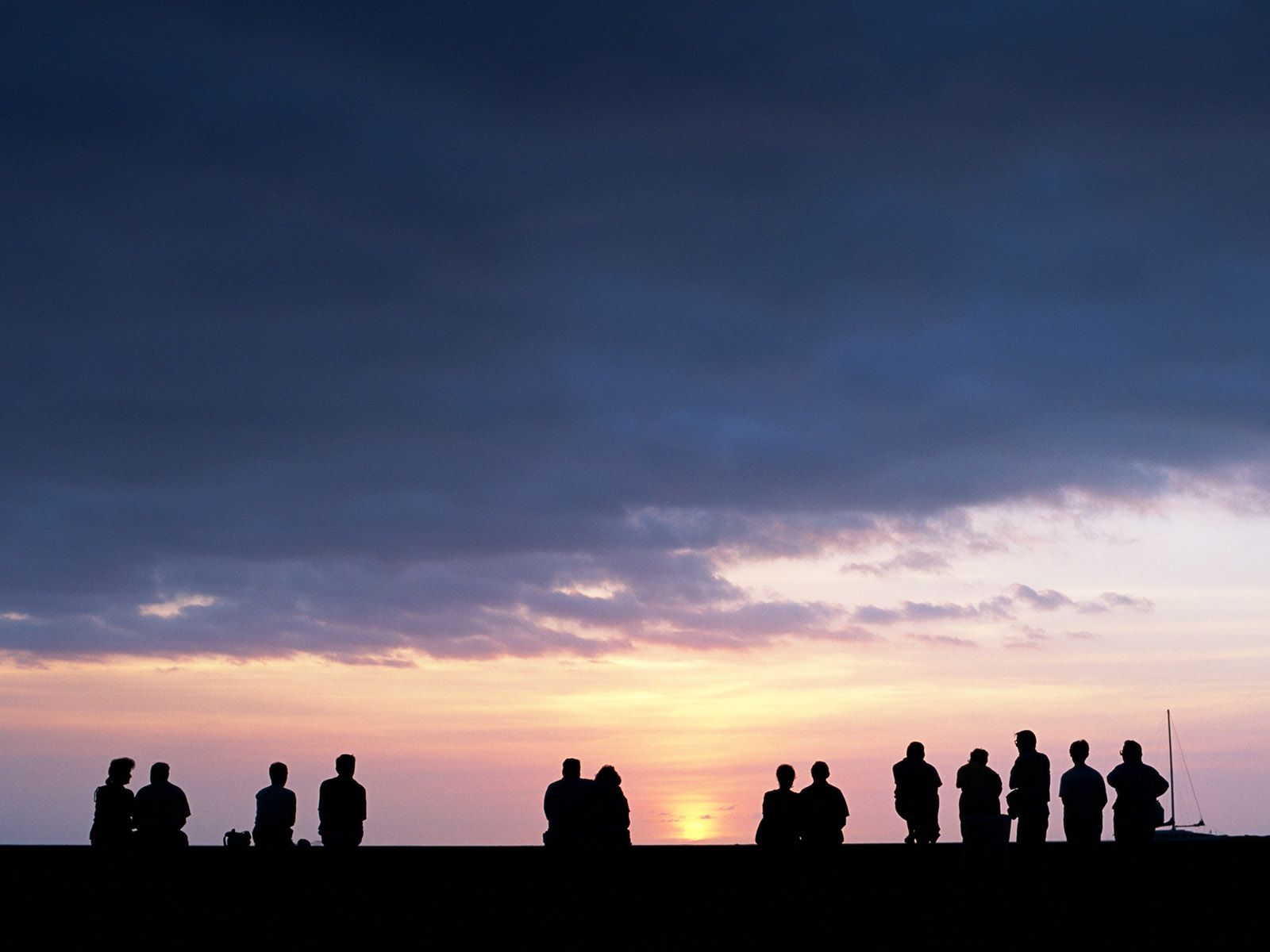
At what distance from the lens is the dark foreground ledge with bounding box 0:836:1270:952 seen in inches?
512

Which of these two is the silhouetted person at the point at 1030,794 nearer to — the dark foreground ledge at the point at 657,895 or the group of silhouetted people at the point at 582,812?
the dark foreground ledge at the point at 657,895

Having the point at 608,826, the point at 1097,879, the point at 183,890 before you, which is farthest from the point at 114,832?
the point at 1097,879

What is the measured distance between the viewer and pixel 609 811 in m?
19.5

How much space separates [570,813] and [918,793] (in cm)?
502

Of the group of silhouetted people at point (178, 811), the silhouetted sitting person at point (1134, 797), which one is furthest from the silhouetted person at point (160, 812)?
the silhouetted sitting person at point (1134, 797)

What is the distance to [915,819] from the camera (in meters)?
21.3

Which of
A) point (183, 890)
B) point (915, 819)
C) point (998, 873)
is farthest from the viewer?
point (915, 819)

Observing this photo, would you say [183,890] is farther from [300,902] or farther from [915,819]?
[915,819]

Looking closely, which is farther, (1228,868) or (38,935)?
(1228,868)

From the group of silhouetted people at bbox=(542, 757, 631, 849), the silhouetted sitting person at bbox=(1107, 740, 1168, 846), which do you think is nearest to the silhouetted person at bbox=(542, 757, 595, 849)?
the group of silhouetted people at bbox=(542, 757, 631, 849)

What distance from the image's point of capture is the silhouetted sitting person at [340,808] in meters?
19.0

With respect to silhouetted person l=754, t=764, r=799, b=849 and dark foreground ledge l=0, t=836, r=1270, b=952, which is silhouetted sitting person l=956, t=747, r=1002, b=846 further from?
silhouetted person l=754, t=764, r=799, b=849

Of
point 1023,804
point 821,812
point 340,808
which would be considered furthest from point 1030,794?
point 340,808

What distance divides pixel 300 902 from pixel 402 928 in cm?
313
